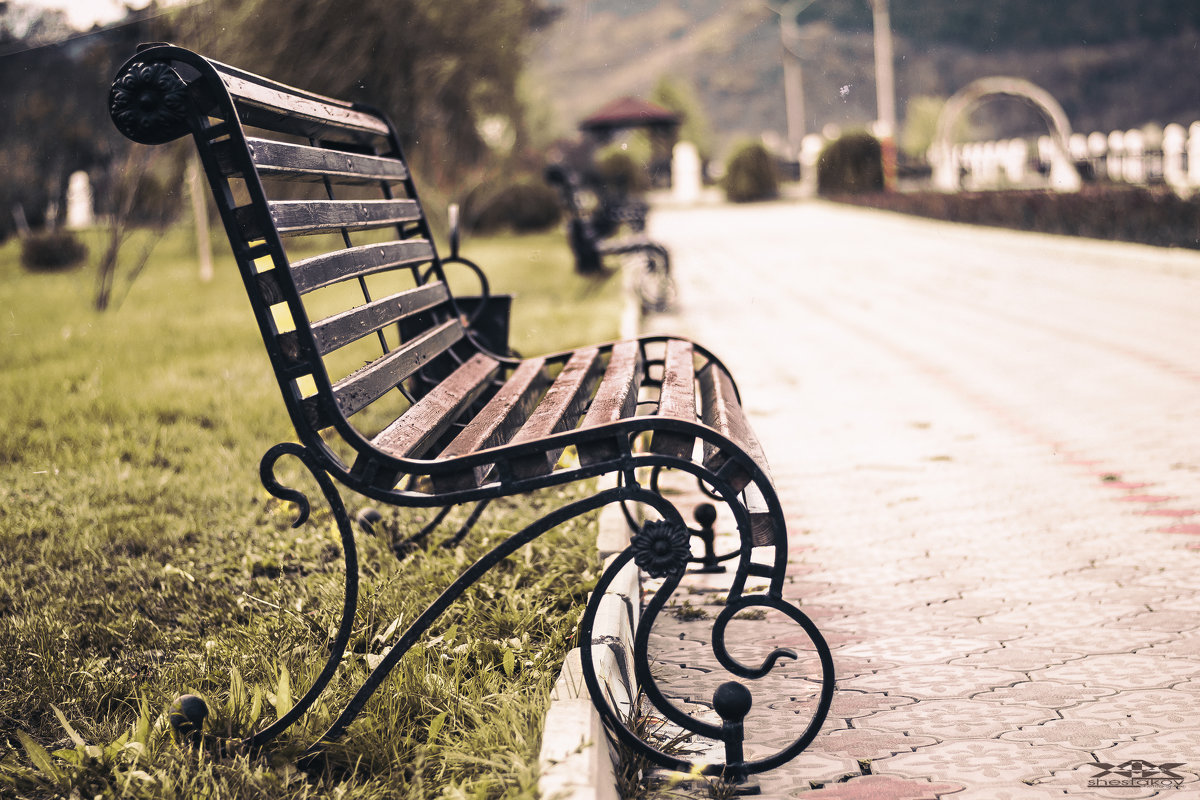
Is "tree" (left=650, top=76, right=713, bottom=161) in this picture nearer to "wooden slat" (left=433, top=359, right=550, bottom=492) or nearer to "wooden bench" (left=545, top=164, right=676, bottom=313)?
"wooden bench" (left=545, top=164, right=676, bottom=313)

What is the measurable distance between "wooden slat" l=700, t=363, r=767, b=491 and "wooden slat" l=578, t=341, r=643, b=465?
18 cm

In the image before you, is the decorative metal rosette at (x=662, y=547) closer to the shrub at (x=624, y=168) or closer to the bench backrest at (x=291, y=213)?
the bench backrest at (x=291, y=213)

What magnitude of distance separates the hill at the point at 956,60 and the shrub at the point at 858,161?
55017 millimetres

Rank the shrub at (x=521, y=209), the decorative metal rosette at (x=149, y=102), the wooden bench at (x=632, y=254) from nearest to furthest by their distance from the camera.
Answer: the decorative metal rosette at (x=149, y=102) → the wooden bench at (x=632, y=254) → the shrub at (x=521, y=209)

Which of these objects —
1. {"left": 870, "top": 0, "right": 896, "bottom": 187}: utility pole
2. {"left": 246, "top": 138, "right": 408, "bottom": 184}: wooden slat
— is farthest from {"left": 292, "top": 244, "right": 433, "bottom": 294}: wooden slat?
{"left": 870, "top": 0, "right": 896, "bottom": 187}: utility pole

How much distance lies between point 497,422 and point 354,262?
505 mm

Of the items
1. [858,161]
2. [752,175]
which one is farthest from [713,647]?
[752,175]

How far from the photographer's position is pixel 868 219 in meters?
22.3

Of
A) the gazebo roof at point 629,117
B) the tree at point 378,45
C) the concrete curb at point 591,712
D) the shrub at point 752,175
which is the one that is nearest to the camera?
the concrete curb at point 591,712

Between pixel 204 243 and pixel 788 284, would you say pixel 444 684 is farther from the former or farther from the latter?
pixel 204 243

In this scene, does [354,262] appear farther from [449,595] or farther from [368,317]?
[449,595]

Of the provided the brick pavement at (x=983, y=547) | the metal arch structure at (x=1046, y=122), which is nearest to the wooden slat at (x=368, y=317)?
the brick pavement at (x=983, y=547)

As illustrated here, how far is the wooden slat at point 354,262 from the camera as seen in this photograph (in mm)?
2100

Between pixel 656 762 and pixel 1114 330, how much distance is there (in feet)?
22.4
